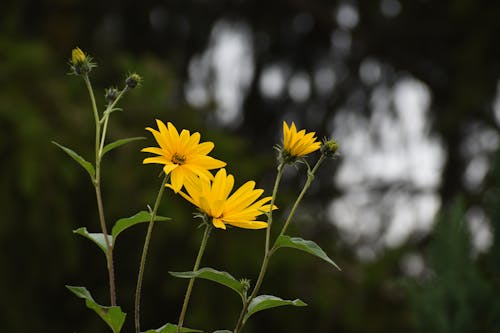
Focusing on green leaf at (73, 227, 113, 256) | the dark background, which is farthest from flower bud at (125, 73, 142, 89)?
the dark background

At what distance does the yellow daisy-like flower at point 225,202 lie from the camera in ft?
1.71

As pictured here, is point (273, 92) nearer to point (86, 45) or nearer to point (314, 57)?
point (314, 57)

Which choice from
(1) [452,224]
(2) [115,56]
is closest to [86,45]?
(2) [115,56]

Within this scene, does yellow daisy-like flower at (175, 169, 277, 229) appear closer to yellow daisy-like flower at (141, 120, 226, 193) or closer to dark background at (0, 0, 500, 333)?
yellow daisy-like flower at (141, 120, 226, 193)

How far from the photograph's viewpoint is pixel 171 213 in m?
2.29

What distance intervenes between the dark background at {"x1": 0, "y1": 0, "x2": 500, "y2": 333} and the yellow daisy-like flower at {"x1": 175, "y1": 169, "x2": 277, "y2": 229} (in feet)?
2.75

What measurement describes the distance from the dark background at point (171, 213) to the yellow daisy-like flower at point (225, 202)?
84cm

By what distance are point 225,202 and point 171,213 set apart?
69.8 inches

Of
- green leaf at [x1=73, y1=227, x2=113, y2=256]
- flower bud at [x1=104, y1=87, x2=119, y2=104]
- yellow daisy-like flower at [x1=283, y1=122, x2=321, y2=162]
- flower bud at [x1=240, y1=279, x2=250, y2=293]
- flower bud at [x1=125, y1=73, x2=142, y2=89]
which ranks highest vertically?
yellow daisy-like flower at [x1=283, y1=122, x2=321, y2=162]

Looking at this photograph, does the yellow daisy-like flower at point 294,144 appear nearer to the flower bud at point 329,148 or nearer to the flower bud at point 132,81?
the flower bud at point 329,148

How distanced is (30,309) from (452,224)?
1.44 m

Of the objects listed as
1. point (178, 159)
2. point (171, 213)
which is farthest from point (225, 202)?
point (171, 213)

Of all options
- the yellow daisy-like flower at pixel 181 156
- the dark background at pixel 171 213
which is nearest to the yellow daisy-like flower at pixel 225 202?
the yellow daisy-like flower at pixel 181 156

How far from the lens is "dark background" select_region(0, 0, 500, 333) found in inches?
63.2
